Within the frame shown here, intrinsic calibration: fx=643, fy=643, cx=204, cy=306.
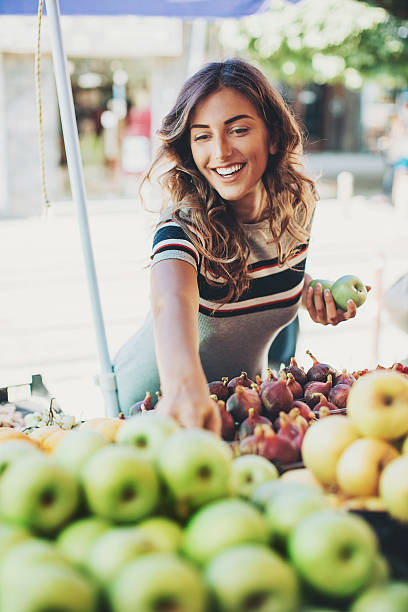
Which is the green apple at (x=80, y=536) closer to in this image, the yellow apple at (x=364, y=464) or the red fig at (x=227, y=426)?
the yellow apple at (x=364, y=464)

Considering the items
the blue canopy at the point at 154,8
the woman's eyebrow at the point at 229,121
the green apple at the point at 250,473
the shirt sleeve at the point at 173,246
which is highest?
the blue canopy at the point at 154,8

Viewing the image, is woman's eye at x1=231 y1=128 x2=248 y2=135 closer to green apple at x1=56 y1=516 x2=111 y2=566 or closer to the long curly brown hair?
the long curly brown hair

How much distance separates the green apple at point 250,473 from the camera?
141 centimetres

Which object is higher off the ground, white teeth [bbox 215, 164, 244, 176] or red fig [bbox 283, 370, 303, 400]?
white teeth [bbox 215, 164, 244, 176]

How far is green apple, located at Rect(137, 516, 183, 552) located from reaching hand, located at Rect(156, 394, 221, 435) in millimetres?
407

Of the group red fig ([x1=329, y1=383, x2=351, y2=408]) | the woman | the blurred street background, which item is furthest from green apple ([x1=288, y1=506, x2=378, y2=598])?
the blurred street background

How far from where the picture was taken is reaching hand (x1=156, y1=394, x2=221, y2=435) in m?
1.58

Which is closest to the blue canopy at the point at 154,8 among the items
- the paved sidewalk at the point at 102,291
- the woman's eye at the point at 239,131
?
the paved sidewalk at the point at 102,291

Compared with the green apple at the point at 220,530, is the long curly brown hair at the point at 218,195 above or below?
above

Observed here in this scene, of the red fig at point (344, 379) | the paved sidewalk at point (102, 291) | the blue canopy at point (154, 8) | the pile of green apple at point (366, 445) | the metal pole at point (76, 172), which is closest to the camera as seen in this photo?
the pile of green apple at point (366, 445)

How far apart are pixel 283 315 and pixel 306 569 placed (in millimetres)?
1823

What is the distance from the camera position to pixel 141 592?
3.05ft

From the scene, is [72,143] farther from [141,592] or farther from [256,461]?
[141,592]

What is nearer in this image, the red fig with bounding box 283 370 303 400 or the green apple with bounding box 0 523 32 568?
the green apple with bounding box 0 523 32 568
